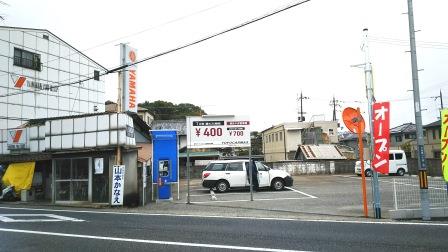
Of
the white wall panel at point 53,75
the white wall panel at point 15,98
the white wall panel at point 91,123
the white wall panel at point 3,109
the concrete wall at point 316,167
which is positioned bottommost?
the concrete wall at point 316,167

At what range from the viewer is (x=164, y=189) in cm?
1856

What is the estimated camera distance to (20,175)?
21.7 m

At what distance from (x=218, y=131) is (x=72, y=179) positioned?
743 centimetres

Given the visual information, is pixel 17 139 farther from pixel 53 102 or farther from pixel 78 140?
pixel 53 102

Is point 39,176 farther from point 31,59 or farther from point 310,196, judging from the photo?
point 310,196

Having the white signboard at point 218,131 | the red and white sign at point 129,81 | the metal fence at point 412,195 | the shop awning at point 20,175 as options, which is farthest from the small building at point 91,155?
the metal fence at point 412,195

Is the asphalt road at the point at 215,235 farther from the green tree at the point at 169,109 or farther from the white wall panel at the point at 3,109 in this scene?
the green tree at the point at 169,109

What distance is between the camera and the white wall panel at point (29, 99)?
96.1ft

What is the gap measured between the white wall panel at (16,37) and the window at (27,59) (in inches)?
20.3

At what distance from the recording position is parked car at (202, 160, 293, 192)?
21328 mm

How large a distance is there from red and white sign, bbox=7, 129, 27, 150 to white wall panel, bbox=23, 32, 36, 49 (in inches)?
374

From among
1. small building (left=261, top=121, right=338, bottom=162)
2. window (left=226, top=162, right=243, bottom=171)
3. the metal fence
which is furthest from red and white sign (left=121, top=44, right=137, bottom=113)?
small building (left=261, top=121, right=338, bottom=162)

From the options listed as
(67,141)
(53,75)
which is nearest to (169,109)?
(53,75)

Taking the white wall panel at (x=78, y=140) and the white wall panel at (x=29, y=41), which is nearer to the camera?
the white wall panel at (x=78, y=140)
